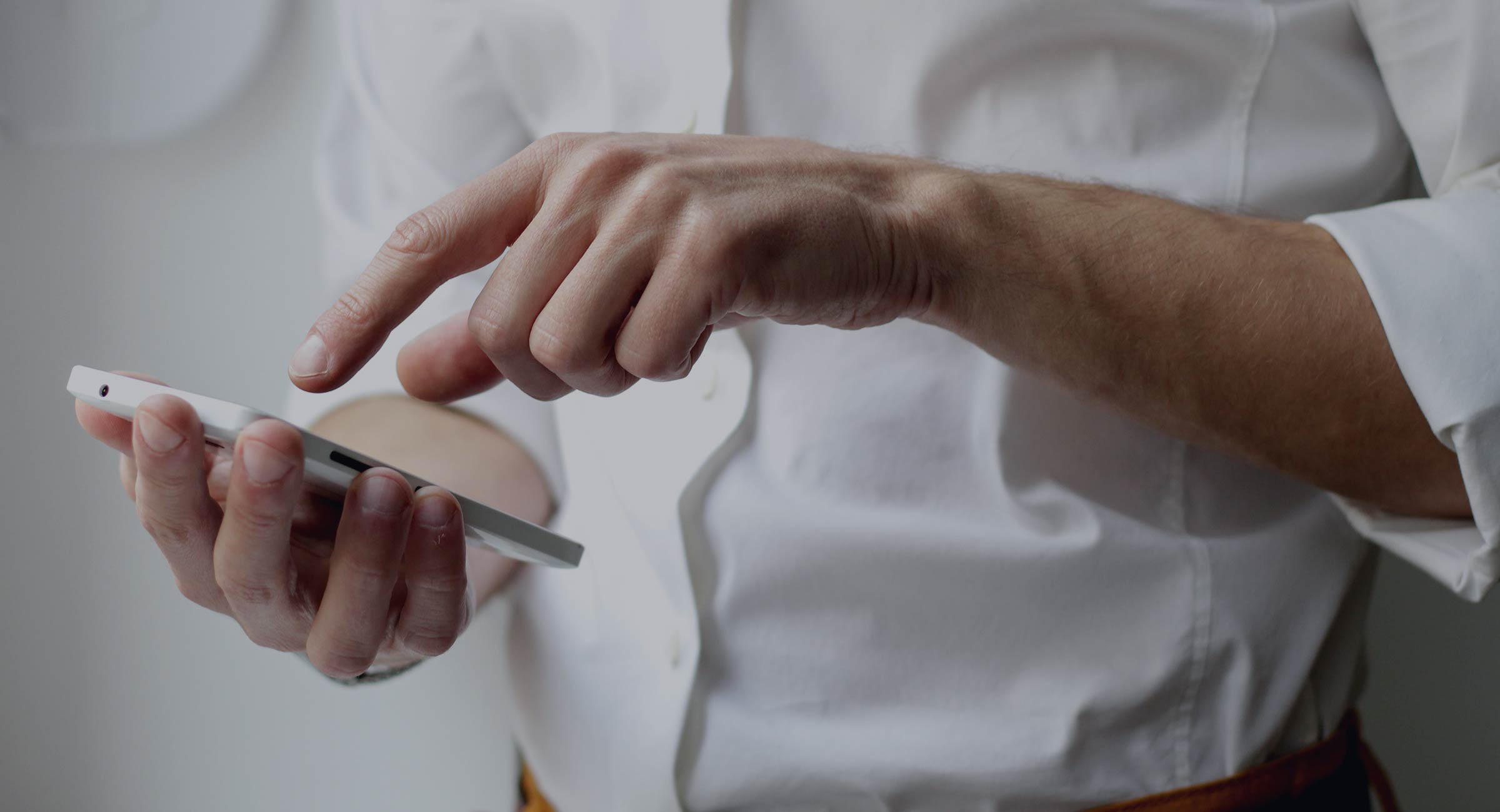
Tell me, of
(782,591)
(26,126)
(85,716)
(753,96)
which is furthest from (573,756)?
(26,126)

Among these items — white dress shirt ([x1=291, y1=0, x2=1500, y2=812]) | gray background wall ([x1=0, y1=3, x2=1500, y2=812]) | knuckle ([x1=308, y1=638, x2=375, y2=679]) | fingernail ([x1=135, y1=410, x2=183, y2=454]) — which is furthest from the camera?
gray background wall ([x1=0, y1=3, x2=1500, y2=812])

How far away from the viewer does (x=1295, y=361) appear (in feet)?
1.76

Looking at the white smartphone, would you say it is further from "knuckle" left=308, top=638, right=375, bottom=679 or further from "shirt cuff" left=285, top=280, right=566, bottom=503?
"shirt cuff" left=285, top=280, right=566, bottom=503

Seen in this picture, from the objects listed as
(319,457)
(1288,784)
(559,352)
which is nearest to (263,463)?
(319,457)

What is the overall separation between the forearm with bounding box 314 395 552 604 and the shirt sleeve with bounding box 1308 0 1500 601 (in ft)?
2.09

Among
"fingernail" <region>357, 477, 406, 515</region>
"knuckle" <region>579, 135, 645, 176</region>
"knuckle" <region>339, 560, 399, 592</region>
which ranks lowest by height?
"knuckle" <region>339, 560, 399, 592</region>

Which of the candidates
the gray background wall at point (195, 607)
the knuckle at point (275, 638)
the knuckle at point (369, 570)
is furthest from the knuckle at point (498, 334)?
the gray background wall at point (195, 607)

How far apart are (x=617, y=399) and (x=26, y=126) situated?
2.40 ft

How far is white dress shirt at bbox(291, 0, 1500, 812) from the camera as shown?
0.66 meters

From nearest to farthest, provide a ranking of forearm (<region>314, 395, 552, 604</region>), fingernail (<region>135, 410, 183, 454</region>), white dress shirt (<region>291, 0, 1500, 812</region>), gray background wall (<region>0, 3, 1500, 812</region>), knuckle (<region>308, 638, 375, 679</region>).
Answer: fingernail (<region>135, 410, 183, 454</region>), knuckle (<region>308, 638, 375, 679</region>), white dress shirt (<region>291, 0, 1500, 812</region>), forearm (<region>314, 395, 552, 604</region>), gray background wall (<region>0, 3, 1500, 812</region>)

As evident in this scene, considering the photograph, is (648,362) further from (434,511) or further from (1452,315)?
(1452,315)

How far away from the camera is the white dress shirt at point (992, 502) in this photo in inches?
26.0

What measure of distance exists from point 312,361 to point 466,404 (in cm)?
46

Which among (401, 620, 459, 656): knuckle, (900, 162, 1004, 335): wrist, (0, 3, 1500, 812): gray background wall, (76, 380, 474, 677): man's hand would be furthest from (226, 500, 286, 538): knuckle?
(0, 3, 1500, 812): gray background wall
